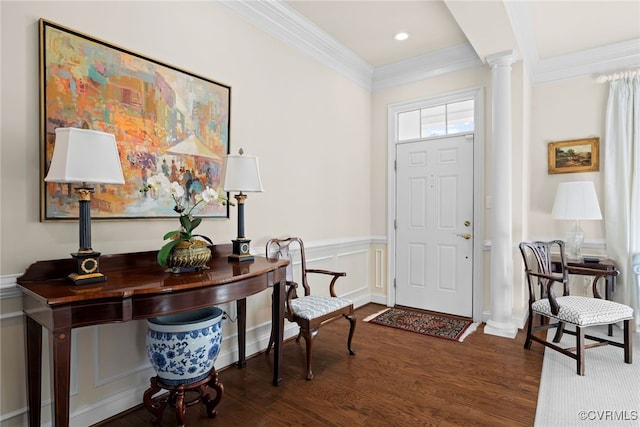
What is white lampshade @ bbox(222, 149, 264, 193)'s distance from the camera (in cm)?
228

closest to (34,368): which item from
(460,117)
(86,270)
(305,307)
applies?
(86,270)

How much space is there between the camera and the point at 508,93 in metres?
3.37

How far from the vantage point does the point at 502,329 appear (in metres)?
3.34

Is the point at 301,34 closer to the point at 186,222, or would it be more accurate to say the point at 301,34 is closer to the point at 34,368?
the point at 186,222

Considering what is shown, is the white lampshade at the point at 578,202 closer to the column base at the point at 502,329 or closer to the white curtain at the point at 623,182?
the white curtain at the point at 623,182

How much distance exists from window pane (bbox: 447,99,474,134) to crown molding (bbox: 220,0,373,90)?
1.13 m

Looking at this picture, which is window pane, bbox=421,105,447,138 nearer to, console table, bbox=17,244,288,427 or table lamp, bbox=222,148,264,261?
table lamp, bbox=222,148,264,261

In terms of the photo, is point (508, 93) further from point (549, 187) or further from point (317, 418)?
point (317, 418)

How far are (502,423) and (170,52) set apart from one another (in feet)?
9.95

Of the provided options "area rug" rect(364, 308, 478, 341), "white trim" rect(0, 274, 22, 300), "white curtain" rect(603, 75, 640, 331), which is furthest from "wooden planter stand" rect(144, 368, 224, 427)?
"white curtain" rect(603, 75, 640, 331)

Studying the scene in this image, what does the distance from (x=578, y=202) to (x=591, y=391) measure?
1.82m

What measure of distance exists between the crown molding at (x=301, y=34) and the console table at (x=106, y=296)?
2035mm

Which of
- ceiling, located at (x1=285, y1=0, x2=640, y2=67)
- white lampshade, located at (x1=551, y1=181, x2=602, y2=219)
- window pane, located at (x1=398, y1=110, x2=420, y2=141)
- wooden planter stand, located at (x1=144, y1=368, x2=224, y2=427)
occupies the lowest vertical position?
wooden planter stand, located at (x1=144, y1=368, x2=224, y2=427)

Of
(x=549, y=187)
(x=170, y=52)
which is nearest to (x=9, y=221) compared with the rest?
(x=170, y=52)
